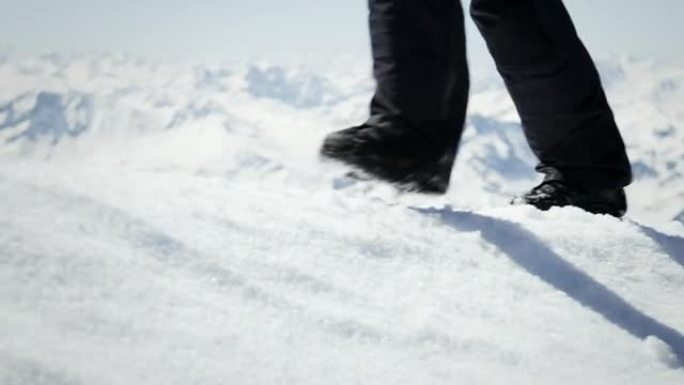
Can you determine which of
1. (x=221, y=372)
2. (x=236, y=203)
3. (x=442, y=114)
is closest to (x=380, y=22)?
(x=442, y=114)

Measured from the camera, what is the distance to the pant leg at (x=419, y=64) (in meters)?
2.06

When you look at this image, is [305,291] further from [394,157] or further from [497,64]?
[497,64]

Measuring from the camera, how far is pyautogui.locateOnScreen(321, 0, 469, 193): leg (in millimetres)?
2057

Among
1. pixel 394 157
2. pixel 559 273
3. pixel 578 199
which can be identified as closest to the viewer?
pixel 559 273

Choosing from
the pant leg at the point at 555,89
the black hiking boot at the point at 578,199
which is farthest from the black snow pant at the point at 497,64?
the black hiking boot at the point at 578,199

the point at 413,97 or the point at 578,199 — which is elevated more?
the point at 413,97

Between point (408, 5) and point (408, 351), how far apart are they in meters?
1.33

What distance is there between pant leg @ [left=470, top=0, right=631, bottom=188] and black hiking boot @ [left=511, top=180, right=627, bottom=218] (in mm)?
36

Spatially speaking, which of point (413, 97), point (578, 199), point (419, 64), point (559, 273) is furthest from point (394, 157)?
point (578, 199)

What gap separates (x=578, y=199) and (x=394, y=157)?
82 centimetres

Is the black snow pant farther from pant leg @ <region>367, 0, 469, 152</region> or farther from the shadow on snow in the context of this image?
the shadow on snow

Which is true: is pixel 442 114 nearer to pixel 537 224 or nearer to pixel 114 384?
pixel 537 224

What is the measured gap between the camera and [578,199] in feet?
7.61

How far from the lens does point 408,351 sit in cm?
114
